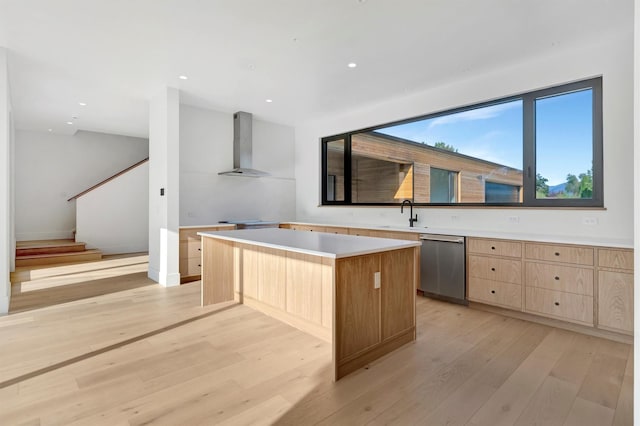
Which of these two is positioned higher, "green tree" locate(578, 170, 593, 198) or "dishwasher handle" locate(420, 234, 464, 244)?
"green tree" locate(578, 170, 593, 198)

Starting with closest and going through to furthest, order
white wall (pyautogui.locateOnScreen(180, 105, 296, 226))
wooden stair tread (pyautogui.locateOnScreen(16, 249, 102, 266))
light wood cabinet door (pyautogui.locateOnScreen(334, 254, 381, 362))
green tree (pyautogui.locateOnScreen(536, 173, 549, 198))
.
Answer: light wood cabinet door (pyautogui.locateOnScreen(334, 254, 381, 362))
green tree (pyautogui.locateOnScreen(536, 173, 549, 198))
white wall (pyautogui.locateOnScreen(180, 105, 296, 226))
wooden stair tread (pyautogui.locateOnScreen(16, 249, 102, 266))

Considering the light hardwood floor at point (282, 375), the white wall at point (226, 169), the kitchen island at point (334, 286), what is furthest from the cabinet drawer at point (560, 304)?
the white wall at point (226, 169)

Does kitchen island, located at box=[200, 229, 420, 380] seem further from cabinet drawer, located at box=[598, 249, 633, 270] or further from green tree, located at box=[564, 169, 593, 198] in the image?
green tree, located at box=[564, 169, 593, 198]

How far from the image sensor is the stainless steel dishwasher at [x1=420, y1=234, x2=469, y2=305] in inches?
152

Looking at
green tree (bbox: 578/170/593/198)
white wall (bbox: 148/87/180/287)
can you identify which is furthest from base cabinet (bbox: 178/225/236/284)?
green tree (bbox: 578/170/593/198)

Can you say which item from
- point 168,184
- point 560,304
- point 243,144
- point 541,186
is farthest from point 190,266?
point 541,186

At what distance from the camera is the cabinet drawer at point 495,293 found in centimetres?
344

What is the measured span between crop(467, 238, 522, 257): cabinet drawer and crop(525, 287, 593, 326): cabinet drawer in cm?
39

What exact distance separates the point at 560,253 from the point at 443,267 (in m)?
1.19

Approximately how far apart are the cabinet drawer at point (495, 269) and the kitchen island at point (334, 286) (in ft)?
3.85

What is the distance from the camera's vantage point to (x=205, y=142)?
5785 mm

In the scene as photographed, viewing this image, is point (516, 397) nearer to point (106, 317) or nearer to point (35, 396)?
point (35, 396)

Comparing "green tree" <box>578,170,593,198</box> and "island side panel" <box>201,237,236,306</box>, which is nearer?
"green tree" <box>578,170,593,198</box>

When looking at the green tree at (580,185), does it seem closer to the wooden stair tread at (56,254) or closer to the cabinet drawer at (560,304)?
the cabinet drawer at (560,304)
